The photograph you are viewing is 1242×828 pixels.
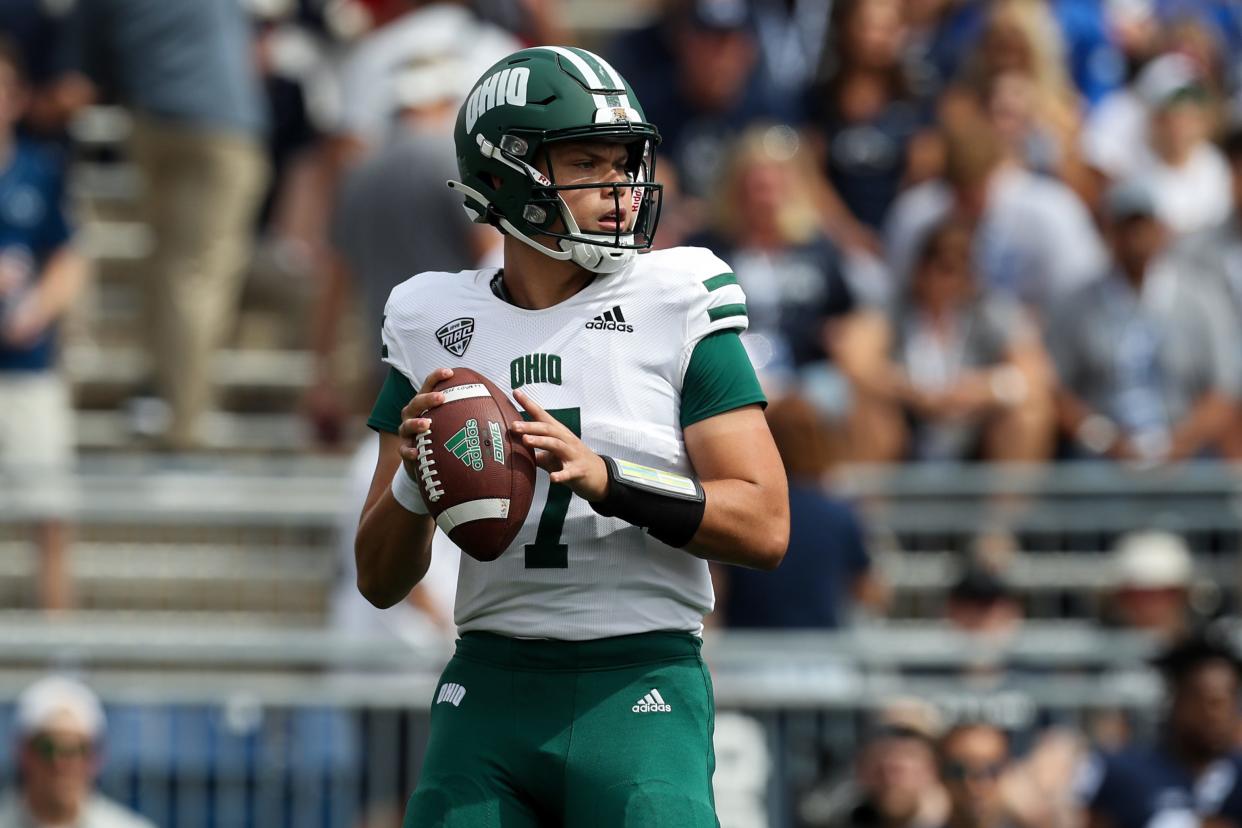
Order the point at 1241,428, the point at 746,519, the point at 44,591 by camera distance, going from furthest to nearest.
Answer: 1. the point at 1241,428
2. the point at 44,591
3. the point at 746,519

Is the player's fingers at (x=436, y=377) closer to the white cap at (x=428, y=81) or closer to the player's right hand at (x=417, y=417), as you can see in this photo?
the player's right hand at (x=417, y=417)

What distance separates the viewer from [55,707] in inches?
330

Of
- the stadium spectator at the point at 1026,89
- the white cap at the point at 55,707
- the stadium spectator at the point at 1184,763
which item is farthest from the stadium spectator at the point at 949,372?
the white cap at the point at 55,707

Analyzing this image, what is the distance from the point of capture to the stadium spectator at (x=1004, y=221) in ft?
36.0

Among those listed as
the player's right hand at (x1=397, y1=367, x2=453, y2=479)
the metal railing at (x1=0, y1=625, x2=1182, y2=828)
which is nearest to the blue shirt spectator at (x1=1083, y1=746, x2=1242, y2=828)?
the metal railing at (x1=0, y1=625, x2=1182, y2=828)

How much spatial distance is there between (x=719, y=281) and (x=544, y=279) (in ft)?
1.28

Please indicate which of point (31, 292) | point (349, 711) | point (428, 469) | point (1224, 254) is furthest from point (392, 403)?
point (1224, 254)

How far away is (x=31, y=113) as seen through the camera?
36.8 feet

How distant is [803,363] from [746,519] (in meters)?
5.60

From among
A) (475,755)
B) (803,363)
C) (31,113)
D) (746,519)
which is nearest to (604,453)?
(746,519)

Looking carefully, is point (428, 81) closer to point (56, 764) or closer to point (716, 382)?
point (56, 764)

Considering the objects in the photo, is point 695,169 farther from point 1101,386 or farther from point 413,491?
point 413,491

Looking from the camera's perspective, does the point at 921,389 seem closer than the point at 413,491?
No

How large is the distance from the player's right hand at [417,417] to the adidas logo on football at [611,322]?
343 millimetres
